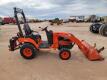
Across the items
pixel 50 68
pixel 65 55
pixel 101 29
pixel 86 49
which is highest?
pixel 86 49

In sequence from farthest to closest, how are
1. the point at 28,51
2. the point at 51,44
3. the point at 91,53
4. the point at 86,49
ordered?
the point at 51,44 < the point at 86,49 < the point at 28,51 < the point at 91,53

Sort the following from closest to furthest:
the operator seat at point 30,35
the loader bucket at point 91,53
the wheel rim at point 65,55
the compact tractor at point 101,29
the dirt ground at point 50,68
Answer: the dirt ground at point 50,68 < the loader bucket at point 91,53 < the wheel rim at point 65,55 < the operator seat at point 30,35 < the compact tractor at point 101,29

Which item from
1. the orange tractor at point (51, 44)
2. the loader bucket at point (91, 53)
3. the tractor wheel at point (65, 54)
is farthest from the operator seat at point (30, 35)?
the loader bucket at point (91, 53)

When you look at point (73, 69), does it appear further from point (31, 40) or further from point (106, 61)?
point (31, 40)

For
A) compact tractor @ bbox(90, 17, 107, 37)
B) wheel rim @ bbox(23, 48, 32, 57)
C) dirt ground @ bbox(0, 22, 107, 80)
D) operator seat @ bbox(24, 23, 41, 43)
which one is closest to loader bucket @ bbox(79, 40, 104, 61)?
dirt ground @ bbox(0, 22, 107, 80)

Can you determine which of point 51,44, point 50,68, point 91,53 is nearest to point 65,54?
point 51,44

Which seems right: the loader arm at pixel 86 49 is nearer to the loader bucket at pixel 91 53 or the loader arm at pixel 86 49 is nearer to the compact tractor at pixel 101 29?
the loader bucket at pixel 91 53

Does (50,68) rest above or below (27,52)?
below

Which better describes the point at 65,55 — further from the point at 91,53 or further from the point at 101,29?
the point at 101,29

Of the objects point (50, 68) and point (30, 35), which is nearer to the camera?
point (50, 68)

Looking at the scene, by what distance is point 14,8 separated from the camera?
10.8m

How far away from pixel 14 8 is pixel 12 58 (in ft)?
6.75

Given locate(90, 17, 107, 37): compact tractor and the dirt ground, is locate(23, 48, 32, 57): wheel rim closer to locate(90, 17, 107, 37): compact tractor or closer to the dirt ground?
the dirt ground

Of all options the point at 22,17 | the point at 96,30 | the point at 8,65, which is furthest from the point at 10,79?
the point at 96,30
